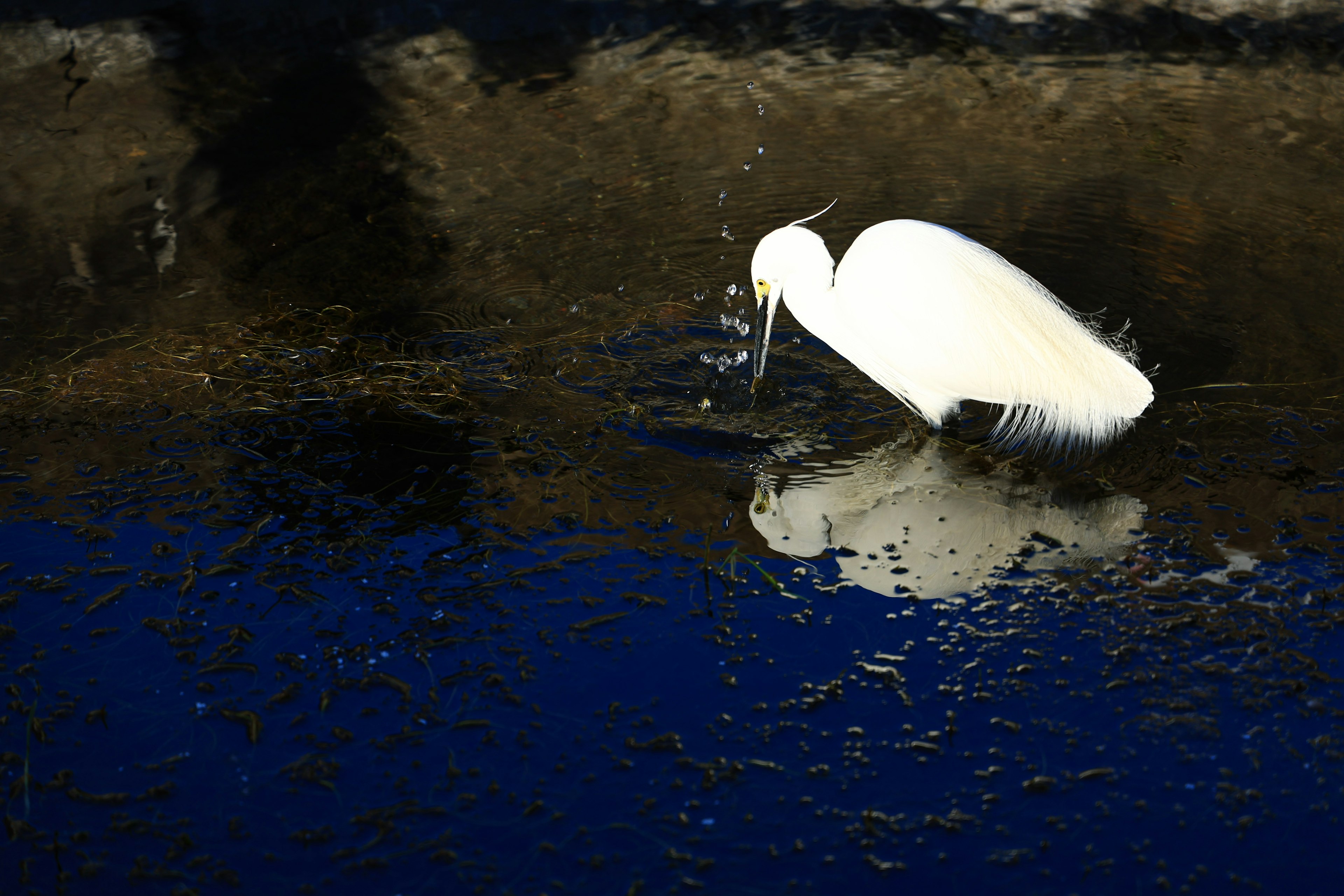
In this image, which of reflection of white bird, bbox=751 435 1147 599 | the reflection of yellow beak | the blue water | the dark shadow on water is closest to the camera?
the blue water

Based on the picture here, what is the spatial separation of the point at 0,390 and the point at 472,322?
1736 mm

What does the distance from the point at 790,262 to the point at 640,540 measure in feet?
3.46

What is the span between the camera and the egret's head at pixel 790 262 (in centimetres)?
350

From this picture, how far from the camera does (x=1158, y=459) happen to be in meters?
3.43

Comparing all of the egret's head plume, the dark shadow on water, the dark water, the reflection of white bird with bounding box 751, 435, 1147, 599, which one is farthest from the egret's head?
the dark shadow on water

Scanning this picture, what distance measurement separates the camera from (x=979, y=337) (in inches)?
134

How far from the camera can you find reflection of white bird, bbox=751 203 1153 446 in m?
3.40

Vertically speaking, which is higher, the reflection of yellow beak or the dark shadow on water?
the dark shadow on water

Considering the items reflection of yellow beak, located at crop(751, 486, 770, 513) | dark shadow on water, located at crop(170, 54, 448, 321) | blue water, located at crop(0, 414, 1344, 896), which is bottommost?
blue water, located at crop(0, 414, 1344, 896)

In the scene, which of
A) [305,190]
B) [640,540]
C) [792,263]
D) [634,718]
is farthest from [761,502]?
[305,190]

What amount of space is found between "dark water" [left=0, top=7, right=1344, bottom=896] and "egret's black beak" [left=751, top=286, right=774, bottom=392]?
0.35ft

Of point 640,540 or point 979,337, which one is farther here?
point 979,337

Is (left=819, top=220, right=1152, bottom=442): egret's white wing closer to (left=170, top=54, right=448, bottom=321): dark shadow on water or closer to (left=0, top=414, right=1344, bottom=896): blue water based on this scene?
(left=0, top=414, right=1344, bottom=896): blue water

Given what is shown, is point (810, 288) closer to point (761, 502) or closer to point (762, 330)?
point (762, 330)
